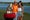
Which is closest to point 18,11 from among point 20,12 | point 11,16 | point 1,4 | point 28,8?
point 20,12

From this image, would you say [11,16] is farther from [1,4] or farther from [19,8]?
[1,4]

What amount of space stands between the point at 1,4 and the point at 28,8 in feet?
2.35

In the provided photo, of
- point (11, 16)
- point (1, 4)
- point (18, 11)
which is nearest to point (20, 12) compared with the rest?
point (18, 11)

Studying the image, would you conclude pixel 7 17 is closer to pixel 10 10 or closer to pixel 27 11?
pixel 10 10

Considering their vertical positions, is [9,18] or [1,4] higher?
[1,4]

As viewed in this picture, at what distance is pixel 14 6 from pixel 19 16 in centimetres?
12

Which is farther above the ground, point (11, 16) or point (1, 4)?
point (1, 4)

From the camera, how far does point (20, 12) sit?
76 cm

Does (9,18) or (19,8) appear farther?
(19,8)

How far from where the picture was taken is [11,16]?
0.58m

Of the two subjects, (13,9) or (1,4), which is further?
(1,4)

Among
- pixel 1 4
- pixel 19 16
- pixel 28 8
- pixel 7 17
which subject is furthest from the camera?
pixel 28 8

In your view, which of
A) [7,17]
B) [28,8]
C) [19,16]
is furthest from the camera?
[28,8]

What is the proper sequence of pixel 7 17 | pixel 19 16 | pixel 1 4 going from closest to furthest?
pixel 7 17
pixel 19 16
pixel 1 4
